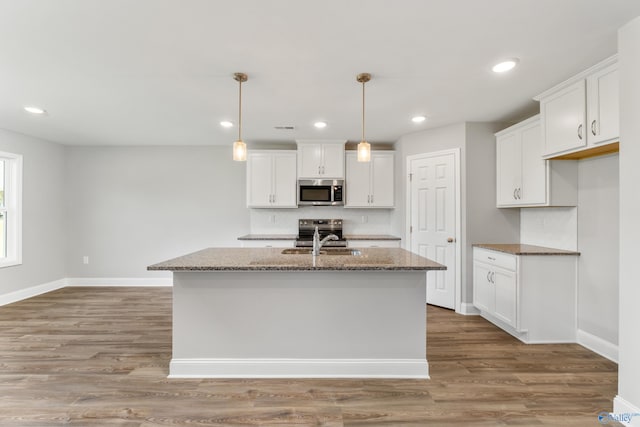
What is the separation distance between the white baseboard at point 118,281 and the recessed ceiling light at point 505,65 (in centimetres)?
528

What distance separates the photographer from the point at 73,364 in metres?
2.54

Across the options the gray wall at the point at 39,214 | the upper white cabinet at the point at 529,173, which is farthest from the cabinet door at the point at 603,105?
the gray wall at the point at 39,214

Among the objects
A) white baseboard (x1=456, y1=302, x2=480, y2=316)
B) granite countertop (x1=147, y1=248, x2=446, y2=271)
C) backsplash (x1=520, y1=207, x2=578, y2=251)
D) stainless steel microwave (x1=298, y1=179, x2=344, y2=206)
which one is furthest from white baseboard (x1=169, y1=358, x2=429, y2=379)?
stainless steel microwave (x1=298, y1=179, x2=344, y2=206)

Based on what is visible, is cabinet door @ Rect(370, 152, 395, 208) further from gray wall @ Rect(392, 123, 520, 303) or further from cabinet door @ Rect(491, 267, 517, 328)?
cabinet door @ Rect(491, 267, 517, 328)

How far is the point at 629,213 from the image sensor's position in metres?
1.80

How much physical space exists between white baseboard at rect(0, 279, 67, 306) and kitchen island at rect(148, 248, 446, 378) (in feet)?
12.1

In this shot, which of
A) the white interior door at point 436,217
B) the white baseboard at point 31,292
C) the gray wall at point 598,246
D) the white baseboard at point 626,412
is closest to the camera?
the white baseboard at point 626,412

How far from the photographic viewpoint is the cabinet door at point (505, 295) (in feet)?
9.93

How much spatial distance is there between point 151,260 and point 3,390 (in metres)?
3.12

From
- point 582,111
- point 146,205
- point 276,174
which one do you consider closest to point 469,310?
point 582,111

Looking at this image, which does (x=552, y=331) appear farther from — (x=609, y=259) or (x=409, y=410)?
(x=409, y=410)

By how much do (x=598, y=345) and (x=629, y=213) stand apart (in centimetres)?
163

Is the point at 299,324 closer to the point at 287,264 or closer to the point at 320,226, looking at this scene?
the point at 287,264

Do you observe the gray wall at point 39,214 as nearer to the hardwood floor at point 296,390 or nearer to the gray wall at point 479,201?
the hardwood floor at point 296,390
